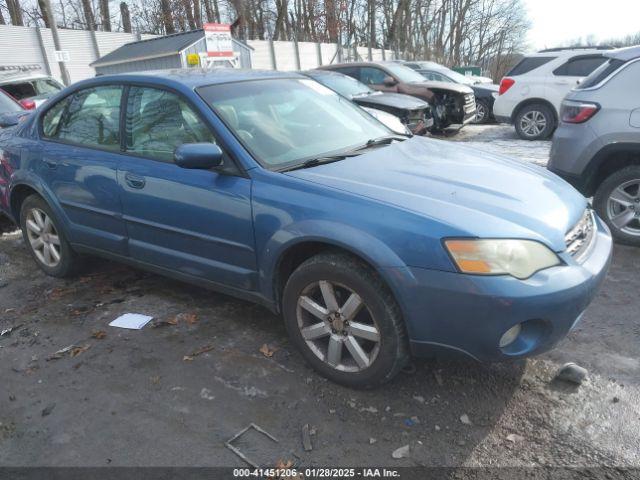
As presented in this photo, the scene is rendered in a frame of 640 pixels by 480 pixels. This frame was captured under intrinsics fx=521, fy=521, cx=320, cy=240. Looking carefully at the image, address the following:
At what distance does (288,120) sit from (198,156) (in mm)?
763

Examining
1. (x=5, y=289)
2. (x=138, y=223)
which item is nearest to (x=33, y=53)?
(x=5, y=289)

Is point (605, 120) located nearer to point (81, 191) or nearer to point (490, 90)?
point (81, 191)

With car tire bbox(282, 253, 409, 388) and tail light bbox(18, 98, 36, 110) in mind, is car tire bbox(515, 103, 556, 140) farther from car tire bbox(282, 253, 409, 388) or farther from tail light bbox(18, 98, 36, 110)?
tail light bbox(18, 98, 36, 110)

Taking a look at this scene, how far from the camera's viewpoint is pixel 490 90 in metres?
13.5

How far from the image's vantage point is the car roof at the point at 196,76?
337 centimetres

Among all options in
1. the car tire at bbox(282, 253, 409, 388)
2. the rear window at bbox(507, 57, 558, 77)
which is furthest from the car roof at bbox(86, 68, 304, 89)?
the rear window at bbox(507, 57, 558, 77)

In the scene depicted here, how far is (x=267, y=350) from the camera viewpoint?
10.4ft

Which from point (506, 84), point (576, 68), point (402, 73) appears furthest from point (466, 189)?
point (402, 73)

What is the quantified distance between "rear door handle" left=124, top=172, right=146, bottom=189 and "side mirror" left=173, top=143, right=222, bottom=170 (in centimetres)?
55

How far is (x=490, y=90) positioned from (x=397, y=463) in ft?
42.3

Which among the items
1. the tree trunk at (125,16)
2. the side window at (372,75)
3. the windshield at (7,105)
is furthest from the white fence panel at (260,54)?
the windshield at (7,105)

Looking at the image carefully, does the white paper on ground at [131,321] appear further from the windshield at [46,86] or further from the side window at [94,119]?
the windshield at [46,86]

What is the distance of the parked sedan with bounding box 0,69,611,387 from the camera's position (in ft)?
7.61

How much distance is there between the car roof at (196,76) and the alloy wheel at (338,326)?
157cm
